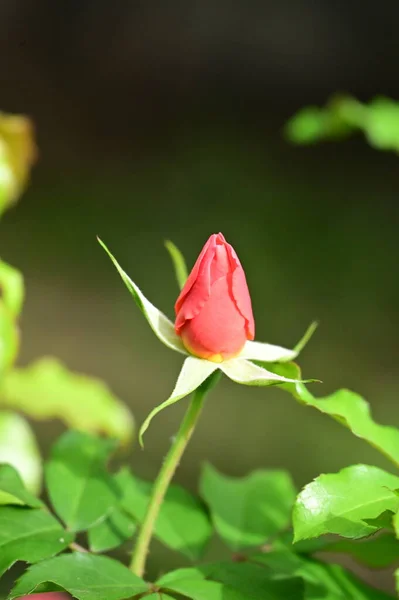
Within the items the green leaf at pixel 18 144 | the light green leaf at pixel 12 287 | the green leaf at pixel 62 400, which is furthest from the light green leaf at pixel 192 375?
the green leaf at pixel 18 144

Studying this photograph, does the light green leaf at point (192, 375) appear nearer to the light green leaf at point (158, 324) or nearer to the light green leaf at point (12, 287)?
the light green leaf at point (158, 324)

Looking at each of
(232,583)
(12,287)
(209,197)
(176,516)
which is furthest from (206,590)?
(209,197)

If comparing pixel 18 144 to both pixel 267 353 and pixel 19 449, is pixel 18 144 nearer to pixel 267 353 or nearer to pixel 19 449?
pixel 19 449

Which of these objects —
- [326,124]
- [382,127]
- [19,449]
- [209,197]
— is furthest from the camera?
[209,197]

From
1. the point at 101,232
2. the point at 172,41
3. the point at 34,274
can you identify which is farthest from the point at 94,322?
the point at 172,41

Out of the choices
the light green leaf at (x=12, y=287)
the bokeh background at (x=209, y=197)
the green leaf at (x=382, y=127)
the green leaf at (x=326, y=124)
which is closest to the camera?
the light green leaf at (x=12, y=287)

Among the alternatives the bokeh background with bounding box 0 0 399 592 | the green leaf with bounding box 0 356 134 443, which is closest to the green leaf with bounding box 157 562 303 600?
the green leaf with bounding box 0 356 134 443

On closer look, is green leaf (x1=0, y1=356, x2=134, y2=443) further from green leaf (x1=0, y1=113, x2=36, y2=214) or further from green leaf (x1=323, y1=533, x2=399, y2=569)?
green leaf (x1=323, y1=533, x2=399, y2=569)
